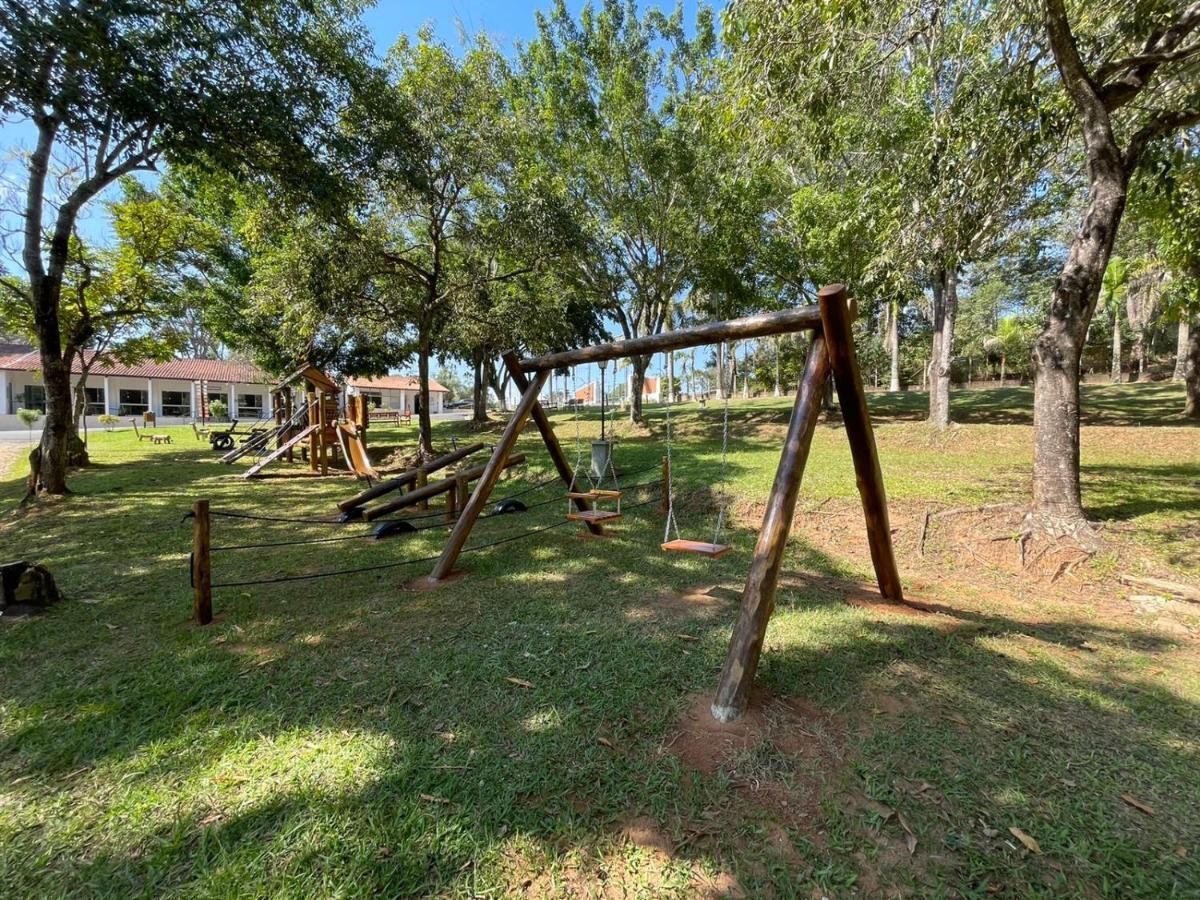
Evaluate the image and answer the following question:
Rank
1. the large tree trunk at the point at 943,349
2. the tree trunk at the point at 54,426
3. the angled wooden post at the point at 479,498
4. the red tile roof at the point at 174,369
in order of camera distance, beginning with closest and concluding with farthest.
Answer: the angled wooden post at the point at 479,498, the tree trunk at the point at 54,426, the large tree trunk at the point at 943,349, the red tile roof at the point at 174,369

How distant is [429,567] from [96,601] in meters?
2.60

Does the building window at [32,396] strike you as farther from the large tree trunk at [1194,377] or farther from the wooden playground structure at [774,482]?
the large tree trunk at [1194,377]

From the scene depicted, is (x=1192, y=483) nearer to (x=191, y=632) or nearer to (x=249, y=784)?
(x=249, y=784)

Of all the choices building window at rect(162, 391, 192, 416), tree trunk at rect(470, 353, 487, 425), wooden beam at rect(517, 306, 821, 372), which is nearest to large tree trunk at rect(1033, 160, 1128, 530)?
wooden beam at rect(517, 306, 821, 372)

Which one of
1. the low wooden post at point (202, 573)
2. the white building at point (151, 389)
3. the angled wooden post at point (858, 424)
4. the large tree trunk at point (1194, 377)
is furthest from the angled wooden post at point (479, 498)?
the white building at point (151, 389)

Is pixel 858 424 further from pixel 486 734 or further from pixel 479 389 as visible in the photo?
pixel 479 389

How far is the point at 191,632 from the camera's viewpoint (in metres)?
3.65

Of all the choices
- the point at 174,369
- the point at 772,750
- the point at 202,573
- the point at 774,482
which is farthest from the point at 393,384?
the point at 772,750

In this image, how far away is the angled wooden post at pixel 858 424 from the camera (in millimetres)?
2965

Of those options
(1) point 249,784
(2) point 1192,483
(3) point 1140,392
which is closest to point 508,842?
(1) point 249,784

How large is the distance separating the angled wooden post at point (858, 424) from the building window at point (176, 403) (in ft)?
135

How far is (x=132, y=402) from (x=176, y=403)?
2099 millimetres

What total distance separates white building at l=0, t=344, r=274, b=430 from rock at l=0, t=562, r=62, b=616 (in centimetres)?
2664

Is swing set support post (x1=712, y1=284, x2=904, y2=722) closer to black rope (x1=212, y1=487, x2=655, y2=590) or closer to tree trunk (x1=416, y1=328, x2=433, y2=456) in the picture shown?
black rope (x1=212, y1=487, x2=655, y2=590)
